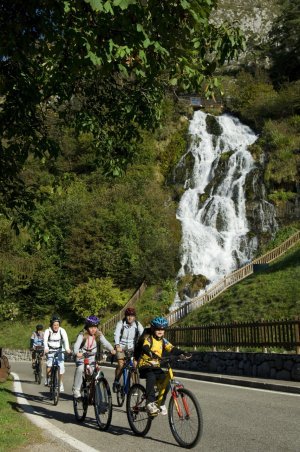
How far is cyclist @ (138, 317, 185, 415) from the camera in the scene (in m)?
6.75

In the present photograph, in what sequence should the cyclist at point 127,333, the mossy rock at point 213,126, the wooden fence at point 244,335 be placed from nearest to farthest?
1. the cyclist at point 127,333
2. the wooden fence at point 244,335
3. the mossy rock at point 213,126

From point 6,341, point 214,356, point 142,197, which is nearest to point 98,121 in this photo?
point 214,356

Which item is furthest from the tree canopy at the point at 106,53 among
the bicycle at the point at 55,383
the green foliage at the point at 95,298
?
the green foliage at the point at 95,298

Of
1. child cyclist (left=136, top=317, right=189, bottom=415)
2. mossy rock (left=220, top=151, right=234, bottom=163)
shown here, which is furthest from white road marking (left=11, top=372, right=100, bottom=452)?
mossy rock (left=220, top=151, right=234, bottom=163)

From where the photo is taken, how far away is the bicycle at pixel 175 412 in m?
6.20

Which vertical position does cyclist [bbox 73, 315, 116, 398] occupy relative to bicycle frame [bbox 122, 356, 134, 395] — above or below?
above

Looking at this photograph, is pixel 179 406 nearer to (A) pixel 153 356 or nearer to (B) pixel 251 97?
(A) pixel 153 356

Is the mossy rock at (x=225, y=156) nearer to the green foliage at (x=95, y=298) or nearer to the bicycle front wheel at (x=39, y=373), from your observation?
the green foliage at (x=95, y=298)

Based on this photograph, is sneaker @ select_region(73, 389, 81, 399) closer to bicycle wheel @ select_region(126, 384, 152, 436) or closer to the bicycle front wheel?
bicycle wheel @ select_region(126, 384, 152, 436)

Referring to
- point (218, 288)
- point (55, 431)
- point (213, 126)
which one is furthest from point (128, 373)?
point (213, 126)

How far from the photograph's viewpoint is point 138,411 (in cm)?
703

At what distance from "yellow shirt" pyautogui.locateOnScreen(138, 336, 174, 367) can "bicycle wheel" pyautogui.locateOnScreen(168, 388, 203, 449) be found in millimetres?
619

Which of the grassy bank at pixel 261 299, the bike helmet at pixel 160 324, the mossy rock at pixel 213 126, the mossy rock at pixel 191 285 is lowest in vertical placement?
the bike helmet at pixel 160 324

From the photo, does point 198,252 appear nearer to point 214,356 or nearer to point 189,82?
point 214,356
